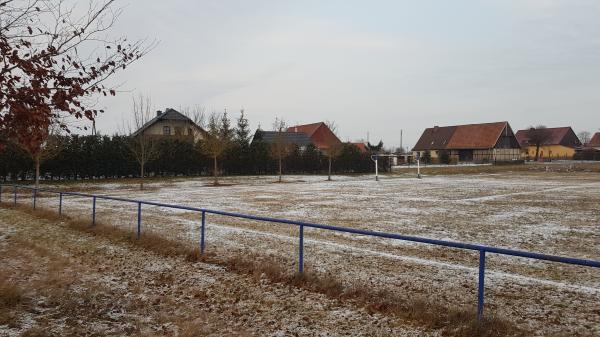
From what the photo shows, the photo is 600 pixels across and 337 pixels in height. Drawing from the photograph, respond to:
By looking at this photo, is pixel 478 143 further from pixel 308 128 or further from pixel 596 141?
pixel 596 141

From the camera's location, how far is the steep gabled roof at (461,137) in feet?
246

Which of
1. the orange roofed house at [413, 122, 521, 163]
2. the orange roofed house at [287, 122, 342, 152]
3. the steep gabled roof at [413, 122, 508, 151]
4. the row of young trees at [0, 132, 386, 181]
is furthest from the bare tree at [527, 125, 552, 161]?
the row of young trees at [0, 132, 386, 181]

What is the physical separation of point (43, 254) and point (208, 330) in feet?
19.2

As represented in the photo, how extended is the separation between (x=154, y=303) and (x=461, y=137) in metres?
80.2

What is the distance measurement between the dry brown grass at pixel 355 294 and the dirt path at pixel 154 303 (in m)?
0.21

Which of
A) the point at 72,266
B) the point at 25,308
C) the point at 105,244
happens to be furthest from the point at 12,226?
the point at 25,308

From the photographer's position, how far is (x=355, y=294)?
21.5ft

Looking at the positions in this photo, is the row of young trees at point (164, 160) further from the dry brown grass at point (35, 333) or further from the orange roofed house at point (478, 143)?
the orange roofed house at point (478, 143)

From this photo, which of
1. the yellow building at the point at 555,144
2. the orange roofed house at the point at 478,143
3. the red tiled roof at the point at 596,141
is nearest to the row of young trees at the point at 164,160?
the orange roofed house at the point at 478,143

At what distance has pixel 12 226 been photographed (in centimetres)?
1252

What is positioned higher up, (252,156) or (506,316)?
(252,156)

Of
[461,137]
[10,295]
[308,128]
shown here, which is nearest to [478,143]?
[461,137]

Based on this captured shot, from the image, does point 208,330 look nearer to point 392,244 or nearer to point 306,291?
point 306,291

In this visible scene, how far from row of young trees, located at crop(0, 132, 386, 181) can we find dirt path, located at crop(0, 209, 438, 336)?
72.4 ft
